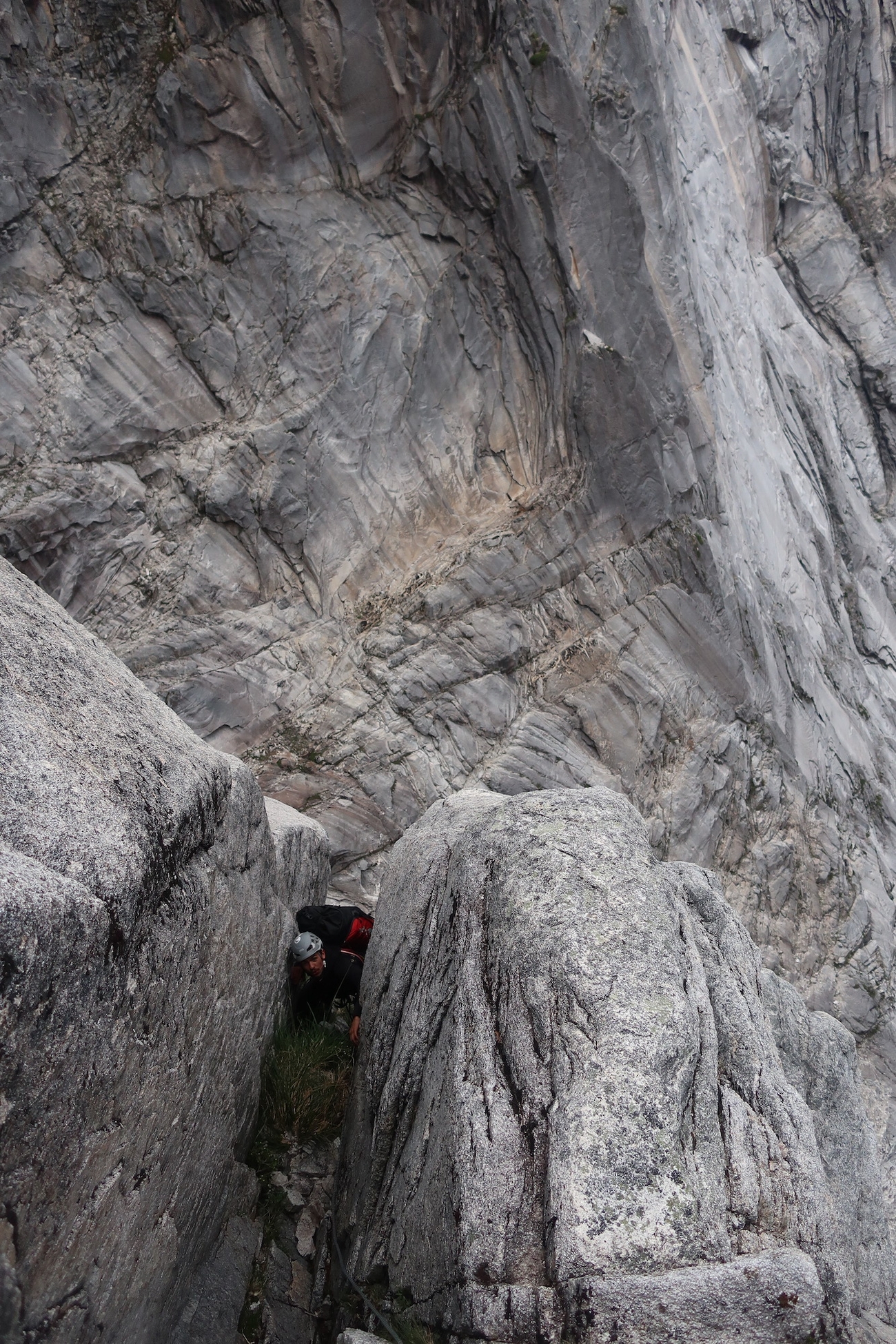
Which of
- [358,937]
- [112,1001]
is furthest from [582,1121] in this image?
[358,937]

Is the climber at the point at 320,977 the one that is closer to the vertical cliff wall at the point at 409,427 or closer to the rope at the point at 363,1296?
the rope at the point at 363,1296

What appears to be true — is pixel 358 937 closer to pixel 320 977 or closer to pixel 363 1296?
pixel 320 977

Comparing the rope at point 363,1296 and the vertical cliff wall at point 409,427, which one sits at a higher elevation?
the vertical cliff wall at point 409,427

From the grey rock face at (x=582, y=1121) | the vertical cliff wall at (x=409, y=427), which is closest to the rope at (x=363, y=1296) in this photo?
the grey rock face at (x=582, y=1121)

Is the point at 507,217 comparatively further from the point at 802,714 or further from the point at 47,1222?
the point at 47,1222

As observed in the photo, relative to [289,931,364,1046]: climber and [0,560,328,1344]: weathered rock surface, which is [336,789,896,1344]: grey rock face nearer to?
[289,931,364,1046]: climber

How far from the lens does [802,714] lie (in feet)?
53.3

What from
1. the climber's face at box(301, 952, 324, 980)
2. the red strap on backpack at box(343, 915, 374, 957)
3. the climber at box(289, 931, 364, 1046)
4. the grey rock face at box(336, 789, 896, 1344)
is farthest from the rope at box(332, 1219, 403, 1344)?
the red strap on backpack at box(343, 915, 374, 957)

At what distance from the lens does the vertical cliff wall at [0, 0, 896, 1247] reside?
12320 millimetres

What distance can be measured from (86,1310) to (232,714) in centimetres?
913

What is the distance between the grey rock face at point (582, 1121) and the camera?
3797 mm

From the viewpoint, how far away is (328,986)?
23.4 feet

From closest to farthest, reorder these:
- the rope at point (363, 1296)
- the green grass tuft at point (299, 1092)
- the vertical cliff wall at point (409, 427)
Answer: the rope at point (363, 1296) → the green grass tuft at point (299, 1092) → the vertical cliff wall at point (409, 427)

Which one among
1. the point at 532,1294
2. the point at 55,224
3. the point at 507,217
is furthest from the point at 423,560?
the point at 532,1294
